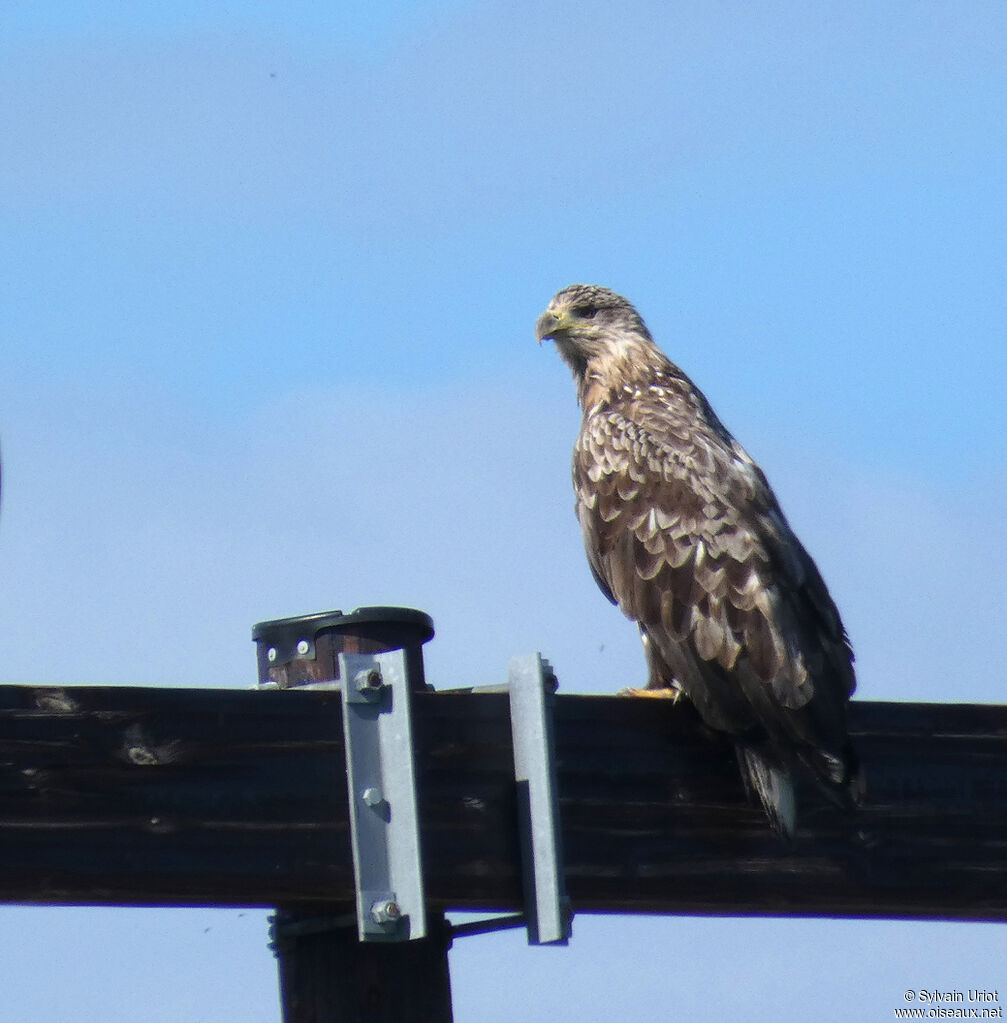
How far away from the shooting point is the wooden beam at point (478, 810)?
3023 mm

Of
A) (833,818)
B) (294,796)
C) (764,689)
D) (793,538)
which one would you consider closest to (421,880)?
(294,796)

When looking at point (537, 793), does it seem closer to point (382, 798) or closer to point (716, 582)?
point (382, 798)

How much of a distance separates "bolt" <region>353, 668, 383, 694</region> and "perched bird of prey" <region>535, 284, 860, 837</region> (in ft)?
2.96

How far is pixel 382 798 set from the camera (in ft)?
10.5

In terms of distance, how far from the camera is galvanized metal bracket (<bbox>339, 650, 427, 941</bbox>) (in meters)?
3.13

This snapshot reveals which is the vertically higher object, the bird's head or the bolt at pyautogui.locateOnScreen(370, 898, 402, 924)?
the bird's head

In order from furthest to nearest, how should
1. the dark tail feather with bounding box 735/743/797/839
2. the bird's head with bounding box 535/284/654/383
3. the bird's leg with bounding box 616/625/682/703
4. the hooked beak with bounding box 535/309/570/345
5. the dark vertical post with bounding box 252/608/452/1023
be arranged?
the hooked beak with bounding box 535/309/570/345, the bird's head with bounding box 535/284/654/383, the bird's leg with bounding box 616/625/682/703, the dark tail feather with bounding box 735/743/797/839, the dark vertical post with bounding box 252/608/452/1023

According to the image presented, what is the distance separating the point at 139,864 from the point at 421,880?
17.9 inches

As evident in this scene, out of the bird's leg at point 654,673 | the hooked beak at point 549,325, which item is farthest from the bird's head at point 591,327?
the bird's leg at point 654,673

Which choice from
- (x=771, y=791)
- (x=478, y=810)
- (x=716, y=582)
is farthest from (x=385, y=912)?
(x=716, y=582)

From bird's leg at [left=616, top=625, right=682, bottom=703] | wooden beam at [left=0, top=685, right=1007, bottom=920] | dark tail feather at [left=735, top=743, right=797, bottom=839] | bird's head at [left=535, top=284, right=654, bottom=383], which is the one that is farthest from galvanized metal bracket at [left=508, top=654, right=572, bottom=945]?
bird's head at [left=535, top=284, right=654, bottom=383]

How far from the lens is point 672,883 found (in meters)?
3.60

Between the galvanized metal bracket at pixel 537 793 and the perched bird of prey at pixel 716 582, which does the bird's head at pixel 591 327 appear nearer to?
the perched bird of prey at pixel 716 582

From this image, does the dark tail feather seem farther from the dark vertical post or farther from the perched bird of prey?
the dark vertical post
